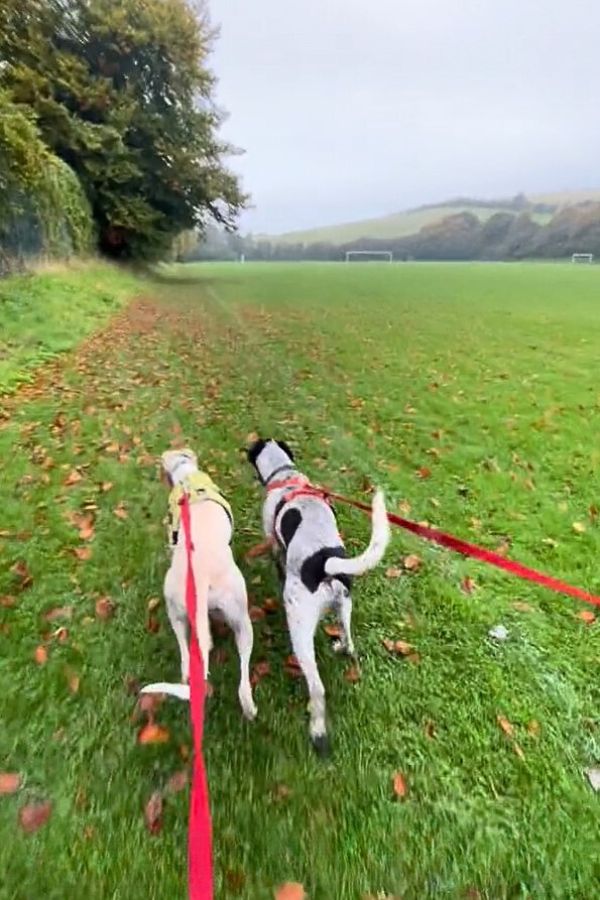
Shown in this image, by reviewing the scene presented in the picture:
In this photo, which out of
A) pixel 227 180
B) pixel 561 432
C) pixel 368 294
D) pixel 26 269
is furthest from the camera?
pixel 227 180

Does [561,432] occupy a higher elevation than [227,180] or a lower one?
lower

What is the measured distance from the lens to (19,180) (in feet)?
33.0

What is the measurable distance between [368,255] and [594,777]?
5018cm

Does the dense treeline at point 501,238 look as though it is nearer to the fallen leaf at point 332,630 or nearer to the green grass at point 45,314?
the green grass at point 45,314

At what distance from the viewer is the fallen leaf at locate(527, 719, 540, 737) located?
2.13 metres

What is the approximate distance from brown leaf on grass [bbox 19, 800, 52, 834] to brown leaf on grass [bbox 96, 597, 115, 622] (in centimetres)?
96

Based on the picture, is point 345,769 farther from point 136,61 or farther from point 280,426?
point 136,61

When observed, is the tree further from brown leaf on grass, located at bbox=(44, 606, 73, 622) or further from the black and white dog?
the black and white dog

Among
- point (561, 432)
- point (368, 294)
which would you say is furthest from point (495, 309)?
point (561, 432)

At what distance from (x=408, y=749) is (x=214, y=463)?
2851 millimetres

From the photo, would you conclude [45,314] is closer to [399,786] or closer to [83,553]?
[83,553]

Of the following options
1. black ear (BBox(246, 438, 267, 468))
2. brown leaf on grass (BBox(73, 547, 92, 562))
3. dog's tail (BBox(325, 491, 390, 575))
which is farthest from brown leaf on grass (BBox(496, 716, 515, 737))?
brown leaf on grass (BBox(73, 547, 92, 562))

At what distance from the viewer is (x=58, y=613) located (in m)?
2.79

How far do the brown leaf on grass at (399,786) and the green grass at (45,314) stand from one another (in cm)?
535
